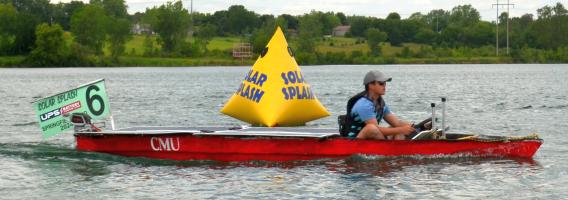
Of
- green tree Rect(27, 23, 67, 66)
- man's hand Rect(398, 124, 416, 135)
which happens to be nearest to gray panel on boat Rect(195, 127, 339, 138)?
man's hand Rect(398, 124, 416, 135)

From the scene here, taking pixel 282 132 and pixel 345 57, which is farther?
pixel 345 57

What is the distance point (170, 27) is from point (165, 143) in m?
153

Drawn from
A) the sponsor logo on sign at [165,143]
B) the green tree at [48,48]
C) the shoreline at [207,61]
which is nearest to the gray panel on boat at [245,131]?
the sponsor logo on sign at [165,143]

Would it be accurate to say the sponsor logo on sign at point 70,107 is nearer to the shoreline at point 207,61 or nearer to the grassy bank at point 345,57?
the shoreline at point 207,61

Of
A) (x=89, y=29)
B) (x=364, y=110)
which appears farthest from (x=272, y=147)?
(x=89, y=29)

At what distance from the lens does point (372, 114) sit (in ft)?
71.8

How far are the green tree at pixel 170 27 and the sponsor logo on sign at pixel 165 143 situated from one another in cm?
15034

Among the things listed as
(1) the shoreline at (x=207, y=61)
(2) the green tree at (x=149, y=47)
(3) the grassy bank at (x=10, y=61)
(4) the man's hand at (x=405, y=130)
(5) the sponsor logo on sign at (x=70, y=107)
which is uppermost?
(5) the sponsor logo on sign at (x=70, y=107)

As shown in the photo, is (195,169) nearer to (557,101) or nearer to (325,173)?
(325,173)

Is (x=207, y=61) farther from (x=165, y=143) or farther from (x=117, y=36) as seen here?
(x=165, y=143)

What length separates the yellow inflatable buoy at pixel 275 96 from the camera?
27.1 meters

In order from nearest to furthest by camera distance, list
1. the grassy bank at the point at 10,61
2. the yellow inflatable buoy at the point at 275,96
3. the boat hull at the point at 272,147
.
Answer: the boat hull at the point at 272,147 < the yellow inflatable buoy at the point at 275,96 < the grassy bank at the point at 10,61

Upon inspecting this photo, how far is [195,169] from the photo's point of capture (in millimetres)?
23078

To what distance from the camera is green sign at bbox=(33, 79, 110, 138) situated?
78.8 ft
